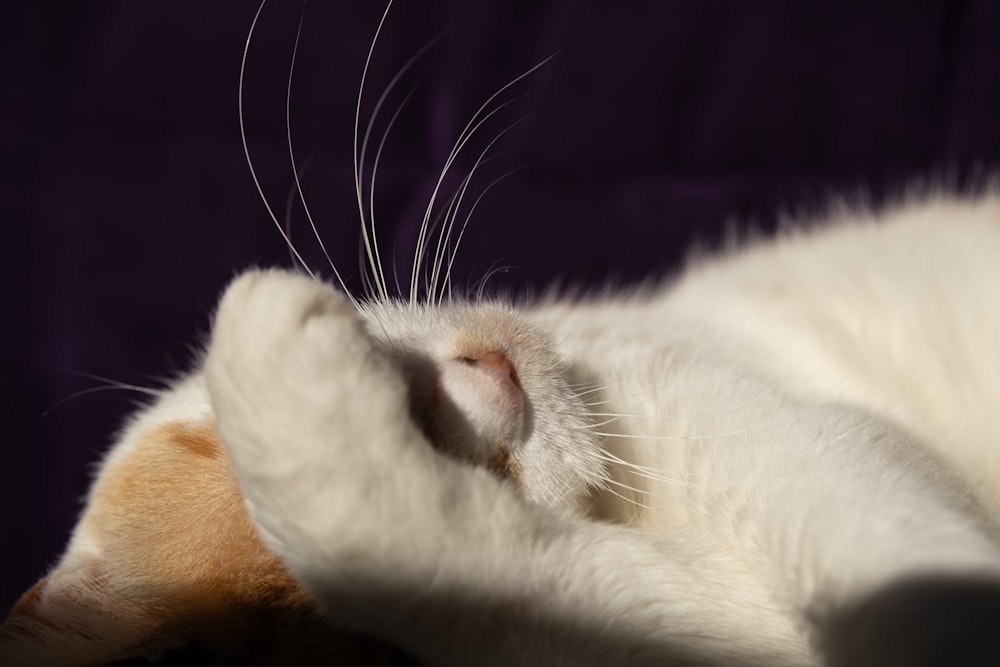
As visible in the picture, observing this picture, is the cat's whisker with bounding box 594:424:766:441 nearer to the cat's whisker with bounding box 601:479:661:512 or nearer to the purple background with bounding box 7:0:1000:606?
the cat's whisker with bounding box 601:479:661:512

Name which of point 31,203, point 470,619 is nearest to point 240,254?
point 31,203

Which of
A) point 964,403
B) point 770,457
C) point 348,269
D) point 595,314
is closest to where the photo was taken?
point 770,457

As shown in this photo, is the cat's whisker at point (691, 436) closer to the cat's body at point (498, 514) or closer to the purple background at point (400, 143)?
the cat's body at point (498, 514)

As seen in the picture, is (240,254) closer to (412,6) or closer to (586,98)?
(412,6)

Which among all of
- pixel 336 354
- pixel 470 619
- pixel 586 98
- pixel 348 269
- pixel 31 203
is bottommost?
pixel 470 619

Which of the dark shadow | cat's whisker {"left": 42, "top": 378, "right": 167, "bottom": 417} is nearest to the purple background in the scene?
cat's whisker {"left": 42, "top": 378, "right": 167, "bottom": 417}

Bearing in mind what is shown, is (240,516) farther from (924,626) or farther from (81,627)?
(924,626)

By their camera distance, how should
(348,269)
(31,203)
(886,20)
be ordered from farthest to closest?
(886,20) → (348,269) → (31,203)
